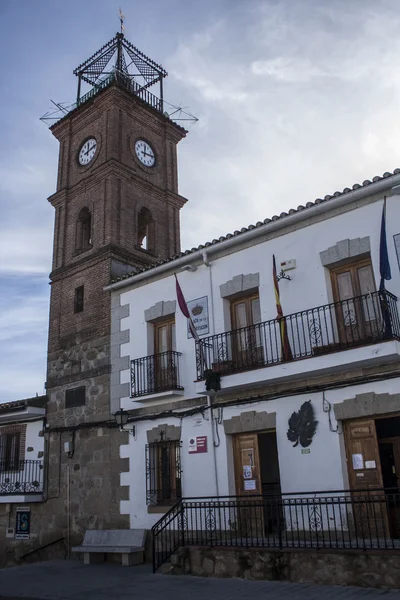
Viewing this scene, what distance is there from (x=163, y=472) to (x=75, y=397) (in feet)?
10.9

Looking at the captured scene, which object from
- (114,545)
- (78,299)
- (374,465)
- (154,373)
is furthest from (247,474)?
(78,299)

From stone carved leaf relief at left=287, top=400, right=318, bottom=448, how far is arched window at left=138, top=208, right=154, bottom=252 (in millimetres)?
7855

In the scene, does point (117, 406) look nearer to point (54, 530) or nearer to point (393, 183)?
point (54, 530)

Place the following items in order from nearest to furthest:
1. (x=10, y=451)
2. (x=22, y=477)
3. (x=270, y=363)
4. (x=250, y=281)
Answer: (x=270, y=363), (x=250, y=281), (x=22, y=477), (x=10, y=451)

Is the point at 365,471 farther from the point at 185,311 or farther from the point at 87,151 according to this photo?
the point at 87,151

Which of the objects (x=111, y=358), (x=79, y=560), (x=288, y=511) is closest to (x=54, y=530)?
(x=79, y=560)

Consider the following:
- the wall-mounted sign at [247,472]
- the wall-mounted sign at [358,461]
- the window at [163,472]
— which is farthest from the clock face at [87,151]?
the wall-mounted sign at [358,461]

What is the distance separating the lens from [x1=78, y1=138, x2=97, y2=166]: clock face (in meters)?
16.8

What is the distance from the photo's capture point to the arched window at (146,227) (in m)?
16.4

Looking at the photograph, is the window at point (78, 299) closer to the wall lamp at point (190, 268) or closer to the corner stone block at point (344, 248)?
the wall lamp at point (190, 268)

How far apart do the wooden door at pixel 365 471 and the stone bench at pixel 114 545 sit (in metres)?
4.63

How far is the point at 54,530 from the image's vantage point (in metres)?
13.2

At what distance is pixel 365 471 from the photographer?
30.5 ft

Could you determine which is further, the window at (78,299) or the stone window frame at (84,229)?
the stone window frame at (84,229)
